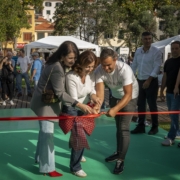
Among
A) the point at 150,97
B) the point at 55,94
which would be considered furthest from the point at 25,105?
the point at 55,94

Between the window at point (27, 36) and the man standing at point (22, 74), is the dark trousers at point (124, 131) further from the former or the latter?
the window at point (27, 36)

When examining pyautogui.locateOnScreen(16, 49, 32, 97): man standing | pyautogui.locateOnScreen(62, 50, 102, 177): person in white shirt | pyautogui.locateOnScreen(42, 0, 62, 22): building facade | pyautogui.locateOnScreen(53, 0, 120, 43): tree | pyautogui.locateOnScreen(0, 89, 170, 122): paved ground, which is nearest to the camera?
pyautogui.locateOnScreen(62, 50, 102, 177): person in white shirt

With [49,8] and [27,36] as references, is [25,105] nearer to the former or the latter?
[27,36]

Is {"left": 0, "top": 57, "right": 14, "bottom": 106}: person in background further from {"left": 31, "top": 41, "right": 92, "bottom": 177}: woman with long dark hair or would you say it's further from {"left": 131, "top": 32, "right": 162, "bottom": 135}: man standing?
{"left": 31, "top": 41, "right": 92, "bottom": 177}: woman with long dark hair

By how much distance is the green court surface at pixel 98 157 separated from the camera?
15.8ft

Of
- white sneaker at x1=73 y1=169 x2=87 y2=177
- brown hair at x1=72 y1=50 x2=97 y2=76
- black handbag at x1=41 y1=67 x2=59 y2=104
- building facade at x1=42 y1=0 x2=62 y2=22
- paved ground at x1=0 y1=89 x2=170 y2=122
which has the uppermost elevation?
building facade at x1=42 y1=0 x2=62 y2=22

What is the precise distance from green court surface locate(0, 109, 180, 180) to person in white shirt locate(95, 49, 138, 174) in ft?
0.90

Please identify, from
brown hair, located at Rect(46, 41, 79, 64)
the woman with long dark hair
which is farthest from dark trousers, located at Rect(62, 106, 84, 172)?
brown hair, located at Rect(46, 41, 79, 64)

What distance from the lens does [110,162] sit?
5359 millimetres

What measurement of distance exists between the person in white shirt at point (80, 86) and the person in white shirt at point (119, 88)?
0.48 feet

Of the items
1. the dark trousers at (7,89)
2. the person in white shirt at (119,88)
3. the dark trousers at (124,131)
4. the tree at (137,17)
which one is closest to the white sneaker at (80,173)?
the person in white shirt at (119,88)

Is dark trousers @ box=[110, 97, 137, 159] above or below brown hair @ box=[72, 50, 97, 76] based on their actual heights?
below

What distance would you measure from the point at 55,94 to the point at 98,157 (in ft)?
5.35

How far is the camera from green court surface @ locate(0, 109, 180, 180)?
15.8 feet
